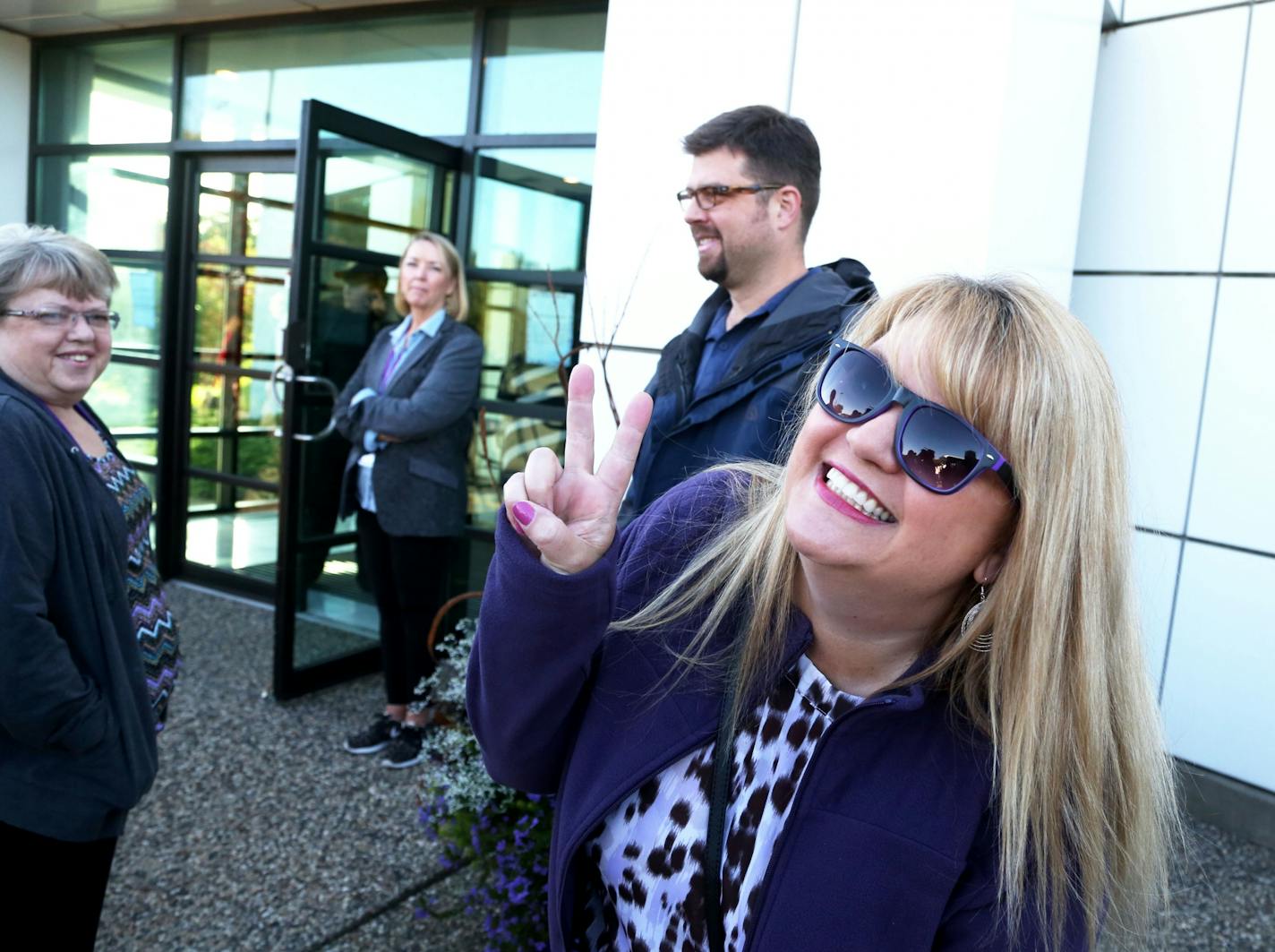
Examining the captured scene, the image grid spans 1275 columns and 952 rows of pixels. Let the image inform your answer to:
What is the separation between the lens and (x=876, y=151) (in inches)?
140

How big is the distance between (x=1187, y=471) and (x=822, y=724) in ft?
11.6

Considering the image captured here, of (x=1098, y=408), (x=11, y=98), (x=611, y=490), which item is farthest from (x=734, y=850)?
(x=11, y=98)

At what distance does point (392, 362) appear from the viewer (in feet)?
14.7

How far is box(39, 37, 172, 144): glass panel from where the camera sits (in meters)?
6.94

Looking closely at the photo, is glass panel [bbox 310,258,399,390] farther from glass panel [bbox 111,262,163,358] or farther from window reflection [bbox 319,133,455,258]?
glass panel [bbox 111,262,163,358]

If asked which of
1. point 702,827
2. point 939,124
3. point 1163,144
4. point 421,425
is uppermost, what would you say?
point 1163,144

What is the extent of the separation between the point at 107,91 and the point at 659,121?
524cm

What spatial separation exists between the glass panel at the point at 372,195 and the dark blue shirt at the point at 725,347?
2768 mm

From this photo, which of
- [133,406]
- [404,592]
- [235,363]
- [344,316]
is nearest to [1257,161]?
[404,592]

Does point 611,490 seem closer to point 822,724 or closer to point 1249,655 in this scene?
point 822,724

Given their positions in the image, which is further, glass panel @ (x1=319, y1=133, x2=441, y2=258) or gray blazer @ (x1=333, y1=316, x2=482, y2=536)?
glass panel @ (x1=319, y1=133, x2=441, y2=258)

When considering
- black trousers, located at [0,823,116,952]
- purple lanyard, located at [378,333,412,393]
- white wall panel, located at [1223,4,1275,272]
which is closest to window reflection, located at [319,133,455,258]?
purple lanyard, located at [378,333,412,393]

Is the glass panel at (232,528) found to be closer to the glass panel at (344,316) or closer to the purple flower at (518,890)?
the glass panel at (344,316)

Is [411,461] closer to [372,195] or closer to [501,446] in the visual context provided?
[501,446]
